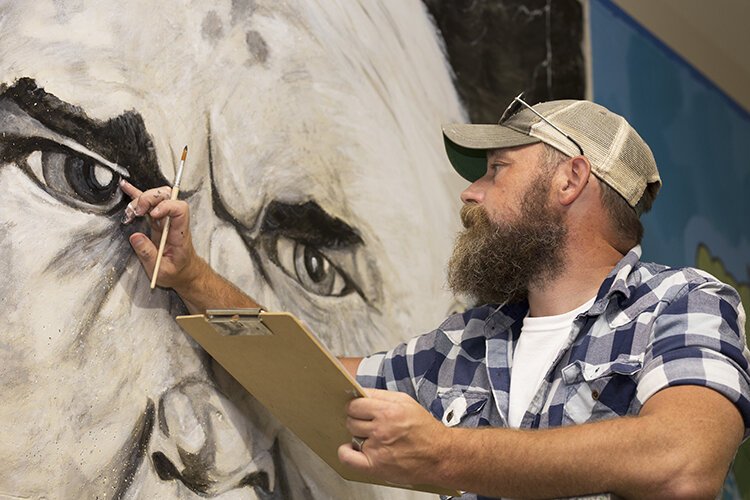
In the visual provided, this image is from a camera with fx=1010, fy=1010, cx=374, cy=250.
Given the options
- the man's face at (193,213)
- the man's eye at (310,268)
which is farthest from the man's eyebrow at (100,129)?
the man's eye at (310,268)

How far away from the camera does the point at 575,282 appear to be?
173 cm

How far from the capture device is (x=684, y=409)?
134 cm

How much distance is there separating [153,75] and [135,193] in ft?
0.63

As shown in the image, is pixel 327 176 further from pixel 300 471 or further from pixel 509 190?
pixel 300 471

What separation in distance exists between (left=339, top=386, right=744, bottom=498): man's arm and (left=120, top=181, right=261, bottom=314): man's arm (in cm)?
35

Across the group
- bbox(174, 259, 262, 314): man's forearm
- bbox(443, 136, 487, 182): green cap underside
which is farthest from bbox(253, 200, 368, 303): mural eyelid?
bbox(443, 136, 487, 182): green cap underside

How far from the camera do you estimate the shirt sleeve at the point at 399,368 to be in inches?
70.5

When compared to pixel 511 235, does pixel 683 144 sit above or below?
below

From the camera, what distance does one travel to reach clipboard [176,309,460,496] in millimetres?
1304

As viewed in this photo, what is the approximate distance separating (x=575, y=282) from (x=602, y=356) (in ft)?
0.69

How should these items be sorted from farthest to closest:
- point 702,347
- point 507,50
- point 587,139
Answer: point 507,50 → point 587,139 → point 702,347

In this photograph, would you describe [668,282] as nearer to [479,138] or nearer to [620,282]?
[620,282]

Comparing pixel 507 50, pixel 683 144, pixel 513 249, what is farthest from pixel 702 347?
pixel 683 144

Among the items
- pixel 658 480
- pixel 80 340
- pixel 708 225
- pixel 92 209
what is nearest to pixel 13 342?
pixel 80 340
